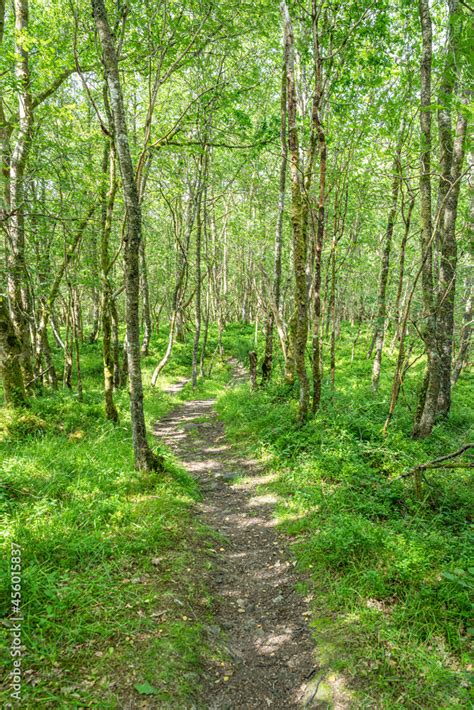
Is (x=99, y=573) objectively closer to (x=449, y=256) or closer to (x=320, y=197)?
(x=320, y=197)

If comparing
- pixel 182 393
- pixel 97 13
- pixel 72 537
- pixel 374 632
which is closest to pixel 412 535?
pixel 374 632

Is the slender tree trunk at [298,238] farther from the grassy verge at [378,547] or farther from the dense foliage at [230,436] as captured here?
the grassy verge at [378,547]

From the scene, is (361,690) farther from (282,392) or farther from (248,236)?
(248,236)

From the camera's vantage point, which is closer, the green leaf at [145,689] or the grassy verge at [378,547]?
the green leaf at [145,689]

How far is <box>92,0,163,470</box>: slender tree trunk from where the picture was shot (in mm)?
5691

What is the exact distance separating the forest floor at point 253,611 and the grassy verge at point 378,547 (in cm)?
24

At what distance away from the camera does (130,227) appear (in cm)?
605

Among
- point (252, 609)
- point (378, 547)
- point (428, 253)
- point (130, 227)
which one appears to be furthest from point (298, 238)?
point (252, 609)

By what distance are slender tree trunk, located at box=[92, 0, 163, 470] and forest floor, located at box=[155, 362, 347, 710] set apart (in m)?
1.81

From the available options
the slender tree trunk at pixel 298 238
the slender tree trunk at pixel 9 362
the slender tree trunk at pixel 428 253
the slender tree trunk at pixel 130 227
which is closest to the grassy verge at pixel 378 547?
the slender tree trunk at pixel 428 253

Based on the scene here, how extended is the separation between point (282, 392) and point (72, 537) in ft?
25.3

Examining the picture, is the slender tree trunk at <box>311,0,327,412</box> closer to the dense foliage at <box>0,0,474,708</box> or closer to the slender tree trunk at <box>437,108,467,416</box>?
the dense foliage at <box>0,0,474,708</box>

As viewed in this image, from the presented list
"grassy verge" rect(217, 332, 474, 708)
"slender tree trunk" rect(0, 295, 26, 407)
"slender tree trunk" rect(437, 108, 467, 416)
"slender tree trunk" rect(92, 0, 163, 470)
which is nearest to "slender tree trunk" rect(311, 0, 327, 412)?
"grassy verge" rect(217, 332, 474, 708)

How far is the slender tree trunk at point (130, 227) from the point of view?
18.7 feet
